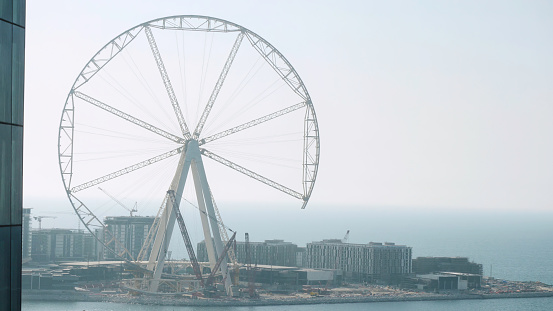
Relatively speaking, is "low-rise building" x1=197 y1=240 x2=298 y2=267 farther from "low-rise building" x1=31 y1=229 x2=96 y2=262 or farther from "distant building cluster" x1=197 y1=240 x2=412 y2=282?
"low-rise building" x1=31 y1=229 x2=96 y2=262

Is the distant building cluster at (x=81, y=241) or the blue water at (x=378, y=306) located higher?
the distant building cluster at (x=81, y=241)

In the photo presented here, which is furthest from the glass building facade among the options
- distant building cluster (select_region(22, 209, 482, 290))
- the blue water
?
distant building cluster (select_region(22, 209, 482, 290))

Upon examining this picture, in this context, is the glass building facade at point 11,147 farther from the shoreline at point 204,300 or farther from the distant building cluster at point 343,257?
the distant building cluster at point 343,257

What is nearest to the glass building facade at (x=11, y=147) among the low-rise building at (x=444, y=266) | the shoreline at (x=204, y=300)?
the shoreline at (x=204, y=300)

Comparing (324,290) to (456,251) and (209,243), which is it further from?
(456,251)

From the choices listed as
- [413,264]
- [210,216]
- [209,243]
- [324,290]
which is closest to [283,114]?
[210,216]

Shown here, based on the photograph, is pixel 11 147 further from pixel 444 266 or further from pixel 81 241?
pixel 81 241

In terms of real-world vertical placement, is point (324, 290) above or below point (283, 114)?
below

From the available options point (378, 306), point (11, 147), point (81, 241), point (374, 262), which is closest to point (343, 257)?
point (374, 262)
